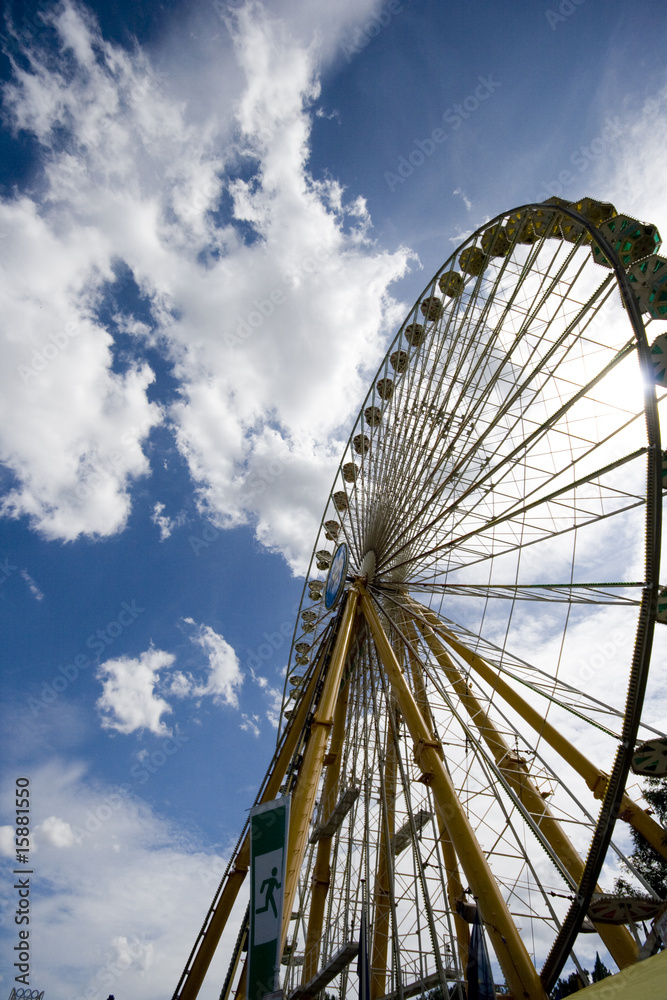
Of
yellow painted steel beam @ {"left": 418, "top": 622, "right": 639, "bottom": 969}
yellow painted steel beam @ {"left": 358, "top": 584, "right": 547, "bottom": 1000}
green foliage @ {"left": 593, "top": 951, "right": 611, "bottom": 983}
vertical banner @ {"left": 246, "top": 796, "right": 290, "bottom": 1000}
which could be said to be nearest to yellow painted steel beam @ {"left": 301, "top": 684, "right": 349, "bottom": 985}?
yellow painted steel beam @ {"left": 418, "top": 622, "right": 639, "bottom": 969}

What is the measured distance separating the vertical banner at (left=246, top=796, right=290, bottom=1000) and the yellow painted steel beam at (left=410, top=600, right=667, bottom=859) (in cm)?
549

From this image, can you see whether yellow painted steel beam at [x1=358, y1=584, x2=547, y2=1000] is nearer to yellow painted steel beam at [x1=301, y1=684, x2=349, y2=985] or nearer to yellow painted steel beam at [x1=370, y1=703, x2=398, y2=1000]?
yellow painted steel beam at [x1=370, y1=703, x2=398, y2=1000]

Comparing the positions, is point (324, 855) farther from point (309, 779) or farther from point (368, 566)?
point (368, 566)

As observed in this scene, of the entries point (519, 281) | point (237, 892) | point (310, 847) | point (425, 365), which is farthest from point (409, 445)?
point (237, 892)

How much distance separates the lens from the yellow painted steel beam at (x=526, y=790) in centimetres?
994

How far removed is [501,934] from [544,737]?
5.48 meters

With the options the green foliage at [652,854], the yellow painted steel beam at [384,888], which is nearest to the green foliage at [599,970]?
the green foliage at [652,854]

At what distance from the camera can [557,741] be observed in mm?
12633

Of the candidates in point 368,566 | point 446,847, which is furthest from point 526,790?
point 368,566

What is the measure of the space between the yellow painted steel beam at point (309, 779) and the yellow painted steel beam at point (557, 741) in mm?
2968

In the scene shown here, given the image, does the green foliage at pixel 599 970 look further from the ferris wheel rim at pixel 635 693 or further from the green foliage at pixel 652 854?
the ferris wheel rim at pixel 635 693

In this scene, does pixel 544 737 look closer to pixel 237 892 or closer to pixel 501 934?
pixel 501 934

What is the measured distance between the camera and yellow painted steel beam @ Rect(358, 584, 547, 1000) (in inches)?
303

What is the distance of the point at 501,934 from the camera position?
26.5 feet
